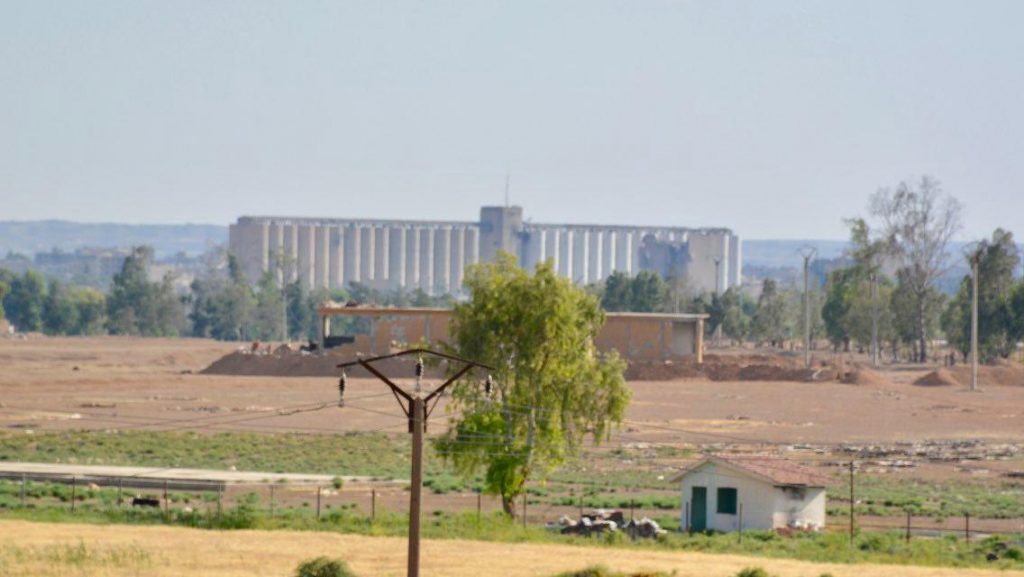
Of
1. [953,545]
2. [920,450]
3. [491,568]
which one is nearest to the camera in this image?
[491,568]

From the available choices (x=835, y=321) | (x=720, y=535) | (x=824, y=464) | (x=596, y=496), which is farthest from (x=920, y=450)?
(x=835, y=321)

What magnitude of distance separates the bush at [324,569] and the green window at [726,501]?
1531 centimetres

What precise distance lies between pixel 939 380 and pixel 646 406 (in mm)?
28312

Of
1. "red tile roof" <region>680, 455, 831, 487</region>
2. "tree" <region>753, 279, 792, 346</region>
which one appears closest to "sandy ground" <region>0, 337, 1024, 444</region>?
"red tile roof" <region>680, 455, 831, 487</region>

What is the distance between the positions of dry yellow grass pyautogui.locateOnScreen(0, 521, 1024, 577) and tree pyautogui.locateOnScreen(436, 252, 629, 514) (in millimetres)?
7476

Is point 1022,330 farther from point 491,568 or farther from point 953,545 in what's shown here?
point 491,568

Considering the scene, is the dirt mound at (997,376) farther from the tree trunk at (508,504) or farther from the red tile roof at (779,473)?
the tree trunk at (508,504)

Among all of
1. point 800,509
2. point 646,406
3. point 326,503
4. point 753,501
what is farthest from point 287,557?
point 646,406

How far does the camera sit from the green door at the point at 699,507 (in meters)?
48.7

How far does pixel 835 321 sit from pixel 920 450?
8177 centimetres

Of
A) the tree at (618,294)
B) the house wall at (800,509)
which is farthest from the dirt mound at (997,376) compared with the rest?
the house wall at (800,509)

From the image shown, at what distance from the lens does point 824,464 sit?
215ft

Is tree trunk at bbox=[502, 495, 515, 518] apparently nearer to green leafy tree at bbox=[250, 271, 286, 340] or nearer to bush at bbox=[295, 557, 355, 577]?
bush at bbox=[295, 557, 355, 577]

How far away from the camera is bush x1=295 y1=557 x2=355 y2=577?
113ft
